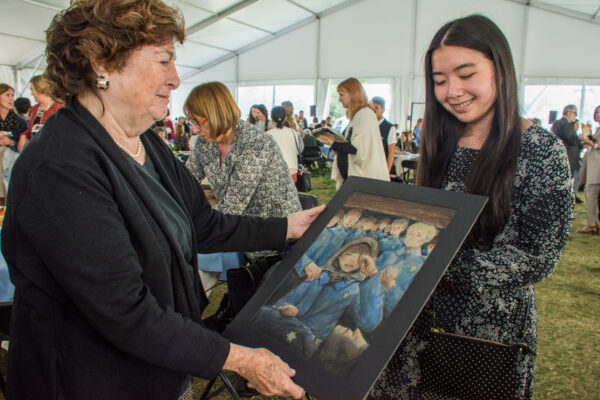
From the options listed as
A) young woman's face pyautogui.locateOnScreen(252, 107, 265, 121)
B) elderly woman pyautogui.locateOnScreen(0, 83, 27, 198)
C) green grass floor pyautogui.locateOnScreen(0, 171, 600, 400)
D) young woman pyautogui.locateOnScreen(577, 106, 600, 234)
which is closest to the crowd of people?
green grass floor pyautogui.locateOnScreen(0, 171, 600, 400)

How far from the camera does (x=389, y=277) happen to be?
2.81 ft

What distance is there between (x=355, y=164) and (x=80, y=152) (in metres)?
3.43

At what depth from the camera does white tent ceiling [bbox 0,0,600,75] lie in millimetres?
11008

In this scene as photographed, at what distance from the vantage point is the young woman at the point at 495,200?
952mm

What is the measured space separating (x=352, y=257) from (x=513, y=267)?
37 cm

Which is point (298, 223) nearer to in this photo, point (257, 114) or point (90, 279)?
point (90, 279)

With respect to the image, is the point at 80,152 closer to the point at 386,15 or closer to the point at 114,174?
the point at 114,174

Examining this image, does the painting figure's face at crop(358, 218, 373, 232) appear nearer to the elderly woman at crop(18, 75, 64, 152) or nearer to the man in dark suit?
the elderly woman at crop(18, 75, 64, 152)

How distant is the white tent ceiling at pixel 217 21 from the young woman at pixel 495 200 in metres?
9.95

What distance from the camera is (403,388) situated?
45.8 inches

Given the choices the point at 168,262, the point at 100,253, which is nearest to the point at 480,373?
the point at 168,262

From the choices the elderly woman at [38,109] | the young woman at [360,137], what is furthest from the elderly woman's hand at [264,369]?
the elderly woman at [38,109]

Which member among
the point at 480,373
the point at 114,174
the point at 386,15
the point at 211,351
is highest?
the point at 386,15

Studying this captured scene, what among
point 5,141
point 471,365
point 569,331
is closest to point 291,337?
point 471,365
